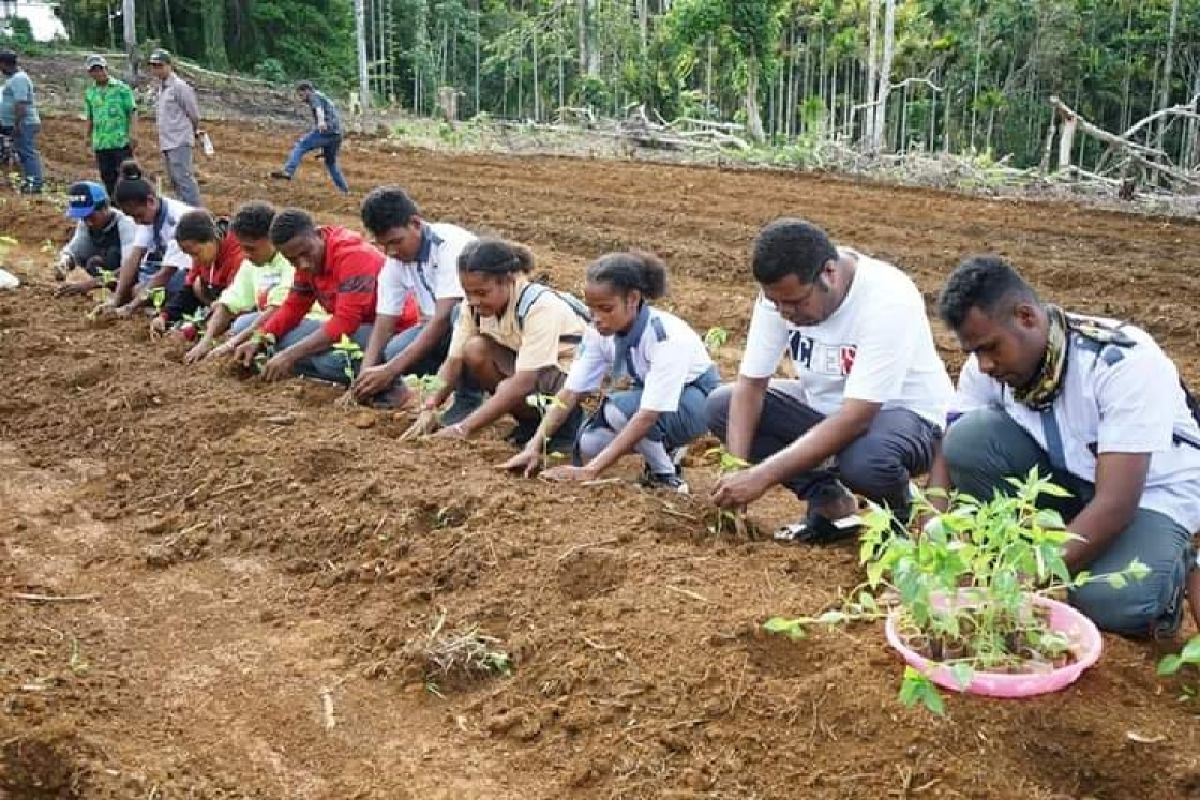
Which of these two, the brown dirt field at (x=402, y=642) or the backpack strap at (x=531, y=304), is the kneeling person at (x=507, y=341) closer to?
the backpack strap at (x=531, y=304)

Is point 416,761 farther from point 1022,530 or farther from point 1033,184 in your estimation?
point 1033,184

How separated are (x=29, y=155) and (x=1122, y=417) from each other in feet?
39.8

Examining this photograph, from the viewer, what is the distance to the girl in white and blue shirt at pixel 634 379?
13.2 feet

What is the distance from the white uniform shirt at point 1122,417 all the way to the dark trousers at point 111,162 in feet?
32.2

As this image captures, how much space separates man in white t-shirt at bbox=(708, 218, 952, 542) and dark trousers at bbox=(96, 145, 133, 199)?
881 cm

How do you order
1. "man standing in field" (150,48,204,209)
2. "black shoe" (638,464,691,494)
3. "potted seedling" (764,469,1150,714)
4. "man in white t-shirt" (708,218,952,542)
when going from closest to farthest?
"potted seedling" (764,469,1150,714), "man in white t-shirt" (708,218,952,542), "black shoe" (638,464,691,494), "man standing in field" (150,48,204,209)

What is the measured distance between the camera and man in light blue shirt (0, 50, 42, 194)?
11766 mm

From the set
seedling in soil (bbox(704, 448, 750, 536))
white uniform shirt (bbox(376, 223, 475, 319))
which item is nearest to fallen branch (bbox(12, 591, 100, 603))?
seedling in soil (bbox(704, 448, 750, 536))

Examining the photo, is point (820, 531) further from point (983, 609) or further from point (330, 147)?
point (330, 147)

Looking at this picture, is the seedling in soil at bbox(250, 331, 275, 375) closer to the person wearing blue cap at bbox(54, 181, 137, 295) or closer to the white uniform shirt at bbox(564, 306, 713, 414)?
the person wearing blue cap at bbox(54, 181, 137, 295)

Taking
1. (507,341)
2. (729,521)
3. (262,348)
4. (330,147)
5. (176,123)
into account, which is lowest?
(729,521)

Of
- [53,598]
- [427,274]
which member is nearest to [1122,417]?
[53,598]

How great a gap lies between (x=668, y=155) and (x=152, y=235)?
39.5 feet

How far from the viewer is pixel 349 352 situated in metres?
5.55
